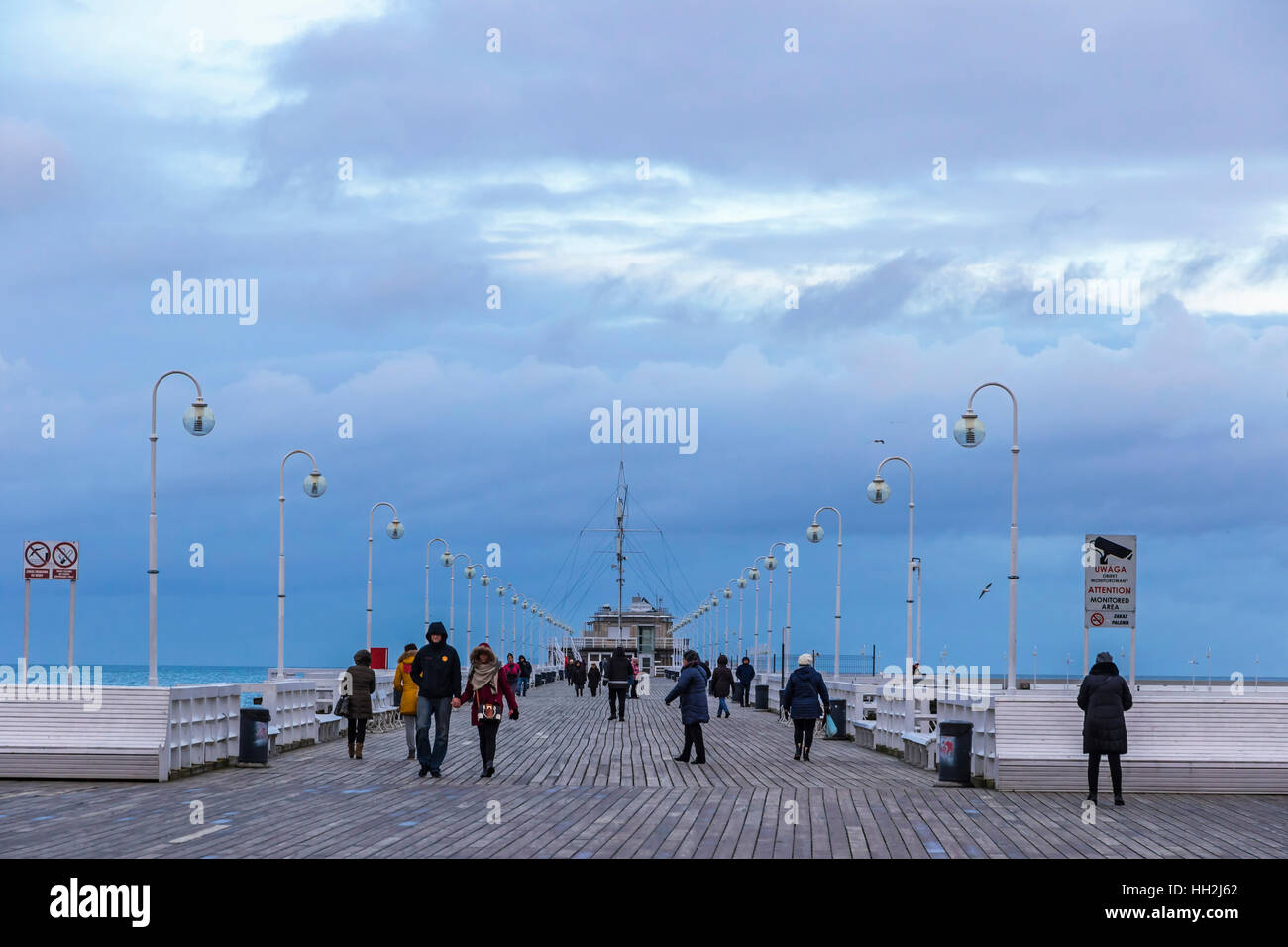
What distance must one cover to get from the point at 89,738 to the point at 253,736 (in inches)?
122

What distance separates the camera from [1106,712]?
1847cm

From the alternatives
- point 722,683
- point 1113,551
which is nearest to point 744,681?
point 722,683

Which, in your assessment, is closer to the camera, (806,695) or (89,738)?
(89,738)

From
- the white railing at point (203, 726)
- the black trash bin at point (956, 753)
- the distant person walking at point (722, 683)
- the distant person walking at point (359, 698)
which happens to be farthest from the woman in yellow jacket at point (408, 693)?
the distant person walking at point (722, 683)

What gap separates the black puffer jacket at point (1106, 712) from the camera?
1844 cm

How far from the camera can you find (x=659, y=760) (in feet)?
84.2

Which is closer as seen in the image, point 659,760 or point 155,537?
point 155,537

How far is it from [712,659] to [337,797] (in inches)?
3971

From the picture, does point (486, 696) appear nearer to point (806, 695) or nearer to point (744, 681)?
point (806, 695)

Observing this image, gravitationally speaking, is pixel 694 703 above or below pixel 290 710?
above
